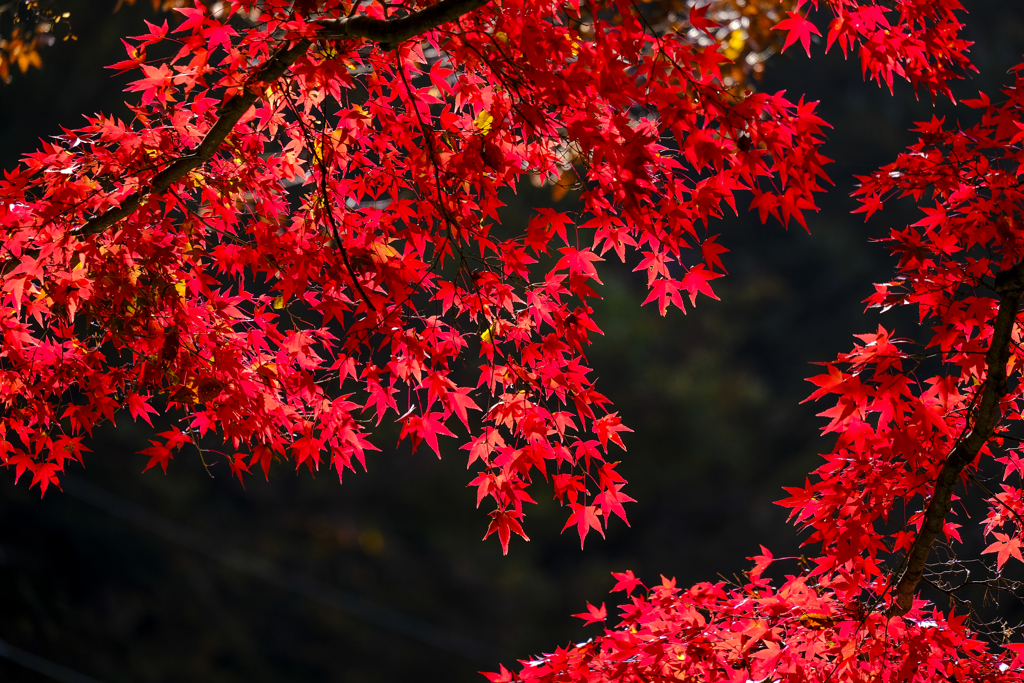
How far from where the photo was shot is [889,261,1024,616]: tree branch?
1.14 m

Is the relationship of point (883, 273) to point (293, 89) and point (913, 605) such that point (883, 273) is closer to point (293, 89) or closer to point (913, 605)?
point (913, 605)

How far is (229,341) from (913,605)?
4.63ft

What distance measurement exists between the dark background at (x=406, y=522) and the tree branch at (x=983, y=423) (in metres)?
3.53

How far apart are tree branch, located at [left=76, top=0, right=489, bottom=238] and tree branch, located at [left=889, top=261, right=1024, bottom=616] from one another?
0.91 metres

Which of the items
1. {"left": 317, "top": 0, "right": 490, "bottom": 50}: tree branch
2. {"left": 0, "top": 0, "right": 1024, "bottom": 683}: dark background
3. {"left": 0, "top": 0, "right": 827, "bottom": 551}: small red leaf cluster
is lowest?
{"left": 0, "top": 0, "right": 1024, "bottom": 683}: dark background

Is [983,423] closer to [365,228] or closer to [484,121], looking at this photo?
[484,121]

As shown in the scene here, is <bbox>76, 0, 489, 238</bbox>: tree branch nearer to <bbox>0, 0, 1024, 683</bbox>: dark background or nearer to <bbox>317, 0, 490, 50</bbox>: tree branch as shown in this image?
<bbox>317, 0, 490, 50</bbox>: tree branch

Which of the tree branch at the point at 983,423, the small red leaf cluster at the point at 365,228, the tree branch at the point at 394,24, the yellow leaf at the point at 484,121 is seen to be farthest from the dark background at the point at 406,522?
the tree branch at the point at 394,24

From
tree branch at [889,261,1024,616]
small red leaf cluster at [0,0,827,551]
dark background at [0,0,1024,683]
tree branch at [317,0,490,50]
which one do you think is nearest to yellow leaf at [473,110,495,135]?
small red leaf cluster at [0,0,827,551]

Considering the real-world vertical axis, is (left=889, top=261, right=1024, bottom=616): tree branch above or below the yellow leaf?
below

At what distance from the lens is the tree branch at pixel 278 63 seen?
1.08 meters

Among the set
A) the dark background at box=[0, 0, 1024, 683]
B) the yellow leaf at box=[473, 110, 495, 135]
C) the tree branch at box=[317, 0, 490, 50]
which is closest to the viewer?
the tree branch at box=[317, 0, 490, 50]

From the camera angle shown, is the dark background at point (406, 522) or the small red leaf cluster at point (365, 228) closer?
the small red leaf cluster at point (365, 228)

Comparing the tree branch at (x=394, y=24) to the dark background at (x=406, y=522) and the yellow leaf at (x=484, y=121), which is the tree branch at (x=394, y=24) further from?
the dark background at (x=406, y=522)
